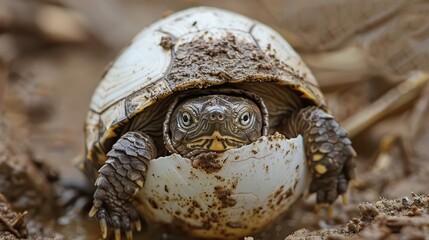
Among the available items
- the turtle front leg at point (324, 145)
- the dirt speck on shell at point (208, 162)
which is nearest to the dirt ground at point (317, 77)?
the turtle front leg at point (324, 145)

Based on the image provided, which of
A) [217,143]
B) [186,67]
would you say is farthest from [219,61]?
[217,143]

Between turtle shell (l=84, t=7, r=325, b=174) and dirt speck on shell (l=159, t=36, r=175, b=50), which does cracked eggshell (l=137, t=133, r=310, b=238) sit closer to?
turtle shell (l=84, t=7, r=325, b=174)

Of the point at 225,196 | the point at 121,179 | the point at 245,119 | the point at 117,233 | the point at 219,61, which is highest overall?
the point at 219,61

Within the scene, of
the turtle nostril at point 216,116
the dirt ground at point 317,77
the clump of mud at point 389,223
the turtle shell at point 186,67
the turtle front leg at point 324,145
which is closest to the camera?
the clump of mud at point 389,223

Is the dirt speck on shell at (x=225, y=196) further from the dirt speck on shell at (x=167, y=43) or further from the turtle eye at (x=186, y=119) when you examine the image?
the dirt speck on shell at (x=167, y=43)

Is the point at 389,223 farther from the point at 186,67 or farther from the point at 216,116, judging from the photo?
the point at 186,67

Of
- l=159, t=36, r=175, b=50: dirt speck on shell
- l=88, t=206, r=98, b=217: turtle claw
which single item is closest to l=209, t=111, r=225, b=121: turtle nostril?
l=159, t=36, r=175, b=50: dirt speck on shell
